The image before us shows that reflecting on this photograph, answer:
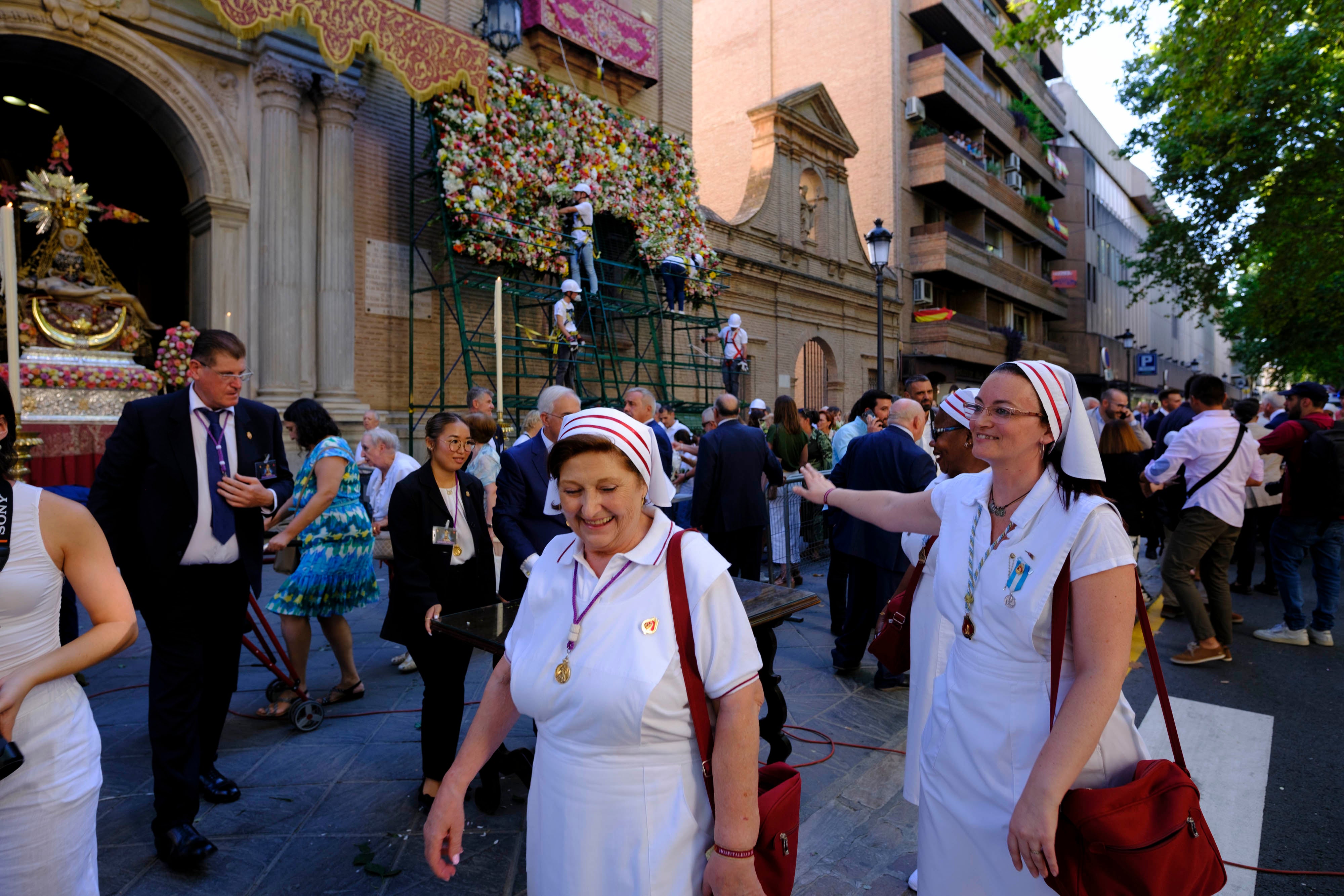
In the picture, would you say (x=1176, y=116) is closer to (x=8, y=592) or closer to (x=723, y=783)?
(x=723, y=783)

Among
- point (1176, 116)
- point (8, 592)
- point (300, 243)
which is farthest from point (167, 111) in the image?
point (1176, 116)

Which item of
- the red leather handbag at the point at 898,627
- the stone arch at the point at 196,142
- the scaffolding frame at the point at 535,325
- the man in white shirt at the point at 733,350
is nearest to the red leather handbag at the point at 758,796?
the red leather handbag at the point at 898,627

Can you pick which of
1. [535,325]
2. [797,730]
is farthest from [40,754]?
[535,325]

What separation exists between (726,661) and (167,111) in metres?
11.7

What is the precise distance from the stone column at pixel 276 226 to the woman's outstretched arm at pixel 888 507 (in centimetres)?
962

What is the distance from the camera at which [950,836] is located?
2.05m

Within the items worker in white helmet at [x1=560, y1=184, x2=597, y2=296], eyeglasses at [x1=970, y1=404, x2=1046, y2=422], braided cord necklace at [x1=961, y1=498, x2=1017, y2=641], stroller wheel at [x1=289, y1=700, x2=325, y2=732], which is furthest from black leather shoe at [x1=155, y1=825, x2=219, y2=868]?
worker in white helmet at [x1=560, y1=184, x2=597, y2=296]

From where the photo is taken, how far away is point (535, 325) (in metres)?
14.7

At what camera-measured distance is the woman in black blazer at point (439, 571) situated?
3.56 metres

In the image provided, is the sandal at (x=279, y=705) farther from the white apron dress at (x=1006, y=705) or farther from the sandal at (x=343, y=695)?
the white apron dress at (x=1006, y=705)

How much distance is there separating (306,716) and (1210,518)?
258 inches

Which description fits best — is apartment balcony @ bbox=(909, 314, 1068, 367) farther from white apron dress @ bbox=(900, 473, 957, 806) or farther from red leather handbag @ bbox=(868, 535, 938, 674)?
red leather handbag @ bbox=(868, 535, 938, 674)

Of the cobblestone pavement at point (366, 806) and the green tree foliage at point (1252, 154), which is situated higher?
the green tree foliage at point (1252, 154)

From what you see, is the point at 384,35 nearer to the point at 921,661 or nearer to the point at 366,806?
the point at 366,806
